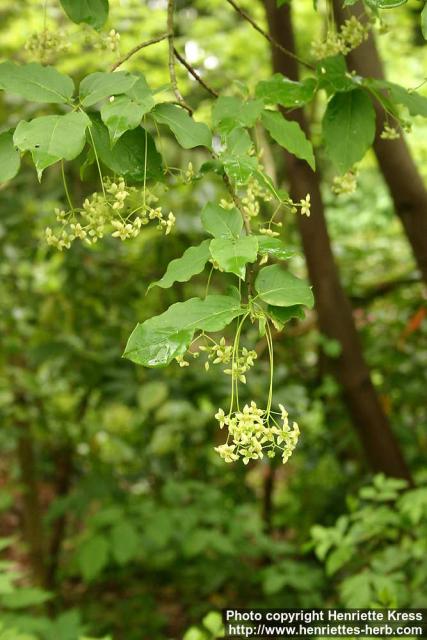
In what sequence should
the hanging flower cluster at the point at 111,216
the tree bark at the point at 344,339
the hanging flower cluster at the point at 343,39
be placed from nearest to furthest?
the hanging flower cluster at the point at 111,216
the hanging flower cluster at the point at 343,39
the tree bark at the point at 344,339

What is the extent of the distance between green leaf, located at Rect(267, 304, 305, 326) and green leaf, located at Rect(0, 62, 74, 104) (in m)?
0.36

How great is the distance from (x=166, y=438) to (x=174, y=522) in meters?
0.32

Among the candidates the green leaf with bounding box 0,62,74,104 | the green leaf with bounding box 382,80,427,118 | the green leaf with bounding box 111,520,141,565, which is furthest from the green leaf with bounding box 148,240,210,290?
the green leaf with bounding box 111,520,141,565

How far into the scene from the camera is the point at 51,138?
78 centimetres

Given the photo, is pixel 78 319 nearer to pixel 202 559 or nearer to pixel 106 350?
pixel 106 350

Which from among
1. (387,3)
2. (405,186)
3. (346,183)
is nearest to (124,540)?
(405,186)

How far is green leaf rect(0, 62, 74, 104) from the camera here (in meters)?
0.84

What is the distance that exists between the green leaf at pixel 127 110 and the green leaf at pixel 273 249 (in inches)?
7.9

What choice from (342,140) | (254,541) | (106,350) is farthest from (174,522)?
(342,140)

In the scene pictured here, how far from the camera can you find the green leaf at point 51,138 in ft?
2.51

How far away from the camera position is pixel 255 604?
2943 millimetres

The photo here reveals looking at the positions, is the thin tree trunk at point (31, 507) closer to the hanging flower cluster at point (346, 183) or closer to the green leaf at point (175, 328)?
the hanging flower cluster at point (346, 183)

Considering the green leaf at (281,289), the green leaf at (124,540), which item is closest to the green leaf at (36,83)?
the green leaf at (281,289)

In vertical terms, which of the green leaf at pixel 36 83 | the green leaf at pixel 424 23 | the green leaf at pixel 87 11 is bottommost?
the green leaf at pixel 36 83
